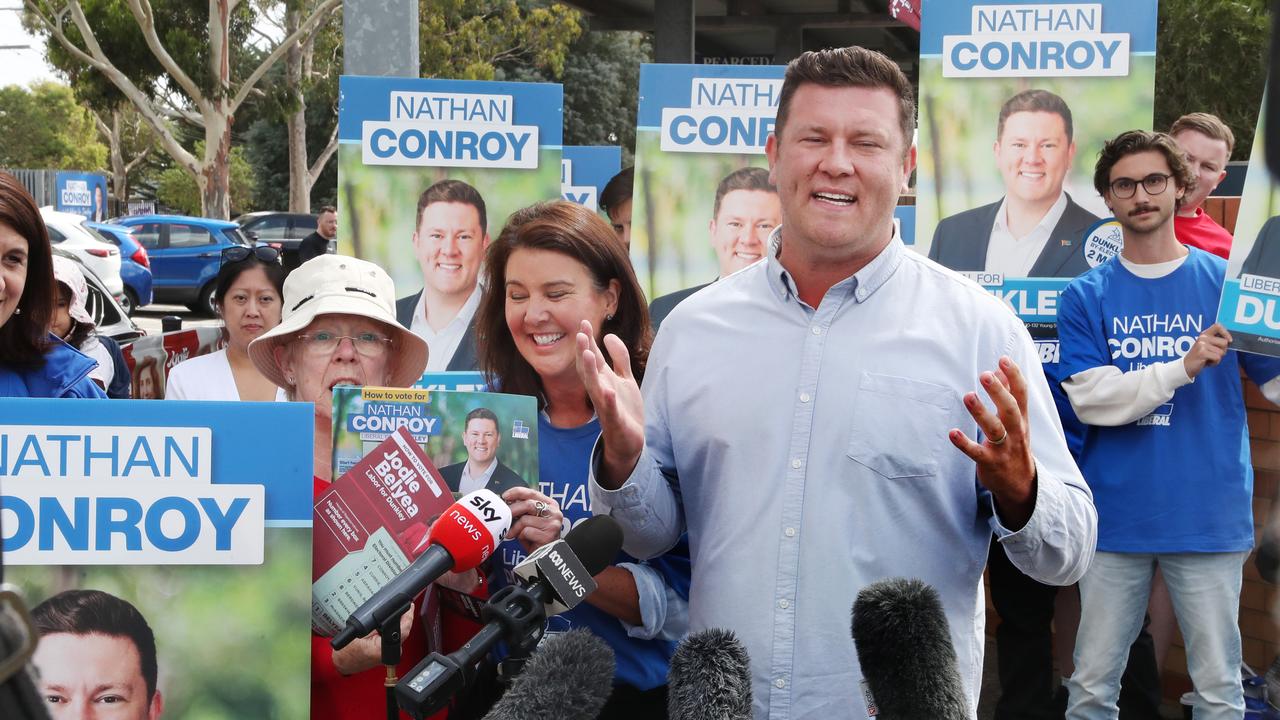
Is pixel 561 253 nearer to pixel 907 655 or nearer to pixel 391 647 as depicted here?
pixel 391 647

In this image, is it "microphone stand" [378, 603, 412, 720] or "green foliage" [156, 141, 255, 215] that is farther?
"green foliage" [156, 141, 255, 215]

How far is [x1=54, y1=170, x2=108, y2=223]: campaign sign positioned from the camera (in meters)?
33.6

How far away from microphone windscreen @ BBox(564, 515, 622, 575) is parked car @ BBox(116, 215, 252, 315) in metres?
21.7

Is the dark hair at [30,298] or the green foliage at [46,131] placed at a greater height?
the green foliage at [46,131]

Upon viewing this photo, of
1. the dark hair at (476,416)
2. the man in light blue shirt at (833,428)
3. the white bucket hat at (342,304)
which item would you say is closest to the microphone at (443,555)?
the man in light blue shirt at (833,428)

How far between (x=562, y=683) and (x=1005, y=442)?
0.91 m

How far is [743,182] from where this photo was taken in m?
4.94

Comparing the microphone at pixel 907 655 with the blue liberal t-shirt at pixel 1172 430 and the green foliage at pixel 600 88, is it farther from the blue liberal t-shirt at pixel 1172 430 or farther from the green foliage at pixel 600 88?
the green foliage at pixel 600 88

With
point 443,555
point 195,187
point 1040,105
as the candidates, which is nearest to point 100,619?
point 443,555

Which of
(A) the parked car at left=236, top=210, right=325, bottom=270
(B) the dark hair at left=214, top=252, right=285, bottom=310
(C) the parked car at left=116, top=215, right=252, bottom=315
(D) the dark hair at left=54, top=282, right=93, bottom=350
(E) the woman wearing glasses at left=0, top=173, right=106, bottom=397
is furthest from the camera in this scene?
(A) the parked car at left=236, top=210, right=325, bottom=270

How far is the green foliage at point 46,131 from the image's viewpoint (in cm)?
6128

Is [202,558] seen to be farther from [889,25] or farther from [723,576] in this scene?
[889,25]

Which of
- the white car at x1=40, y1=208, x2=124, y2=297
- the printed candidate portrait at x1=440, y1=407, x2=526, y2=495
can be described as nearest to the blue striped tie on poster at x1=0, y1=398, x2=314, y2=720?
the printed candidate portrait at x1=440, y1=407, x2=526, y2=495

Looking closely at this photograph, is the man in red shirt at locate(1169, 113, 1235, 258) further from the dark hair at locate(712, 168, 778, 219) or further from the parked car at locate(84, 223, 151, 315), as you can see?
the parked car at locate(84, 223, 151, 315)
